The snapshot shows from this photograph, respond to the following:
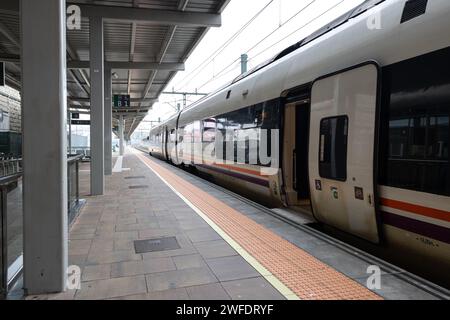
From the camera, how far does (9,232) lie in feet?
12.0

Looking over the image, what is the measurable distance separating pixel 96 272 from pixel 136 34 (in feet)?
35.8

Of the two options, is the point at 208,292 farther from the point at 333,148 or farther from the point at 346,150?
the point at 333,148

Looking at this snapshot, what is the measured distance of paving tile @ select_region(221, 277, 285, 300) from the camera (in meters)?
3.55

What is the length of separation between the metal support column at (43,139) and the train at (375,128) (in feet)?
10.6

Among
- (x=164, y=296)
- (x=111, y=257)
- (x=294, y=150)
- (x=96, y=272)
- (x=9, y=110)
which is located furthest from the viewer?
(x=9, y=110)

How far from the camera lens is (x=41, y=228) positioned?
3.51 meters

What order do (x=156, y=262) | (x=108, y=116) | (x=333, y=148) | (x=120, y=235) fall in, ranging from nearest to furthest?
(x=156, y=262) < (x=333, y=148) < (x=120, y=235) < (x=108, y=116)

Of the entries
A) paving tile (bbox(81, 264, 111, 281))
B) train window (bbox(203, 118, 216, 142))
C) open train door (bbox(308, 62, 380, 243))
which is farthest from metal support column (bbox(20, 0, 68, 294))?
train window (bbox(203, 118, 216, 142))

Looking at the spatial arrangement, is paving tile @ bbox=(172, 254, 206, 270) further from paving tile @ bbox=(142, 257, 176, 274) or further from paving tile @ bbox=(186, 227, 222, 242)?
paving tile @ bbox=(186, 227, 222, 242)

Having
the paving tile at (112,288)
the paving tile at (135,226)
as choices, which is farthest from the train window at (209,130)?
the paving tile at (112,288)

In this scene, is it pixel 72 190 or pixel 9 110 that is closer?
pixel 72 190

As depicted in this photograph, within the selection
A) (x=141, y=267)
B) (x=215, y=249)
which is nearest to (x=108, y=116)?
(x=215, y=249)

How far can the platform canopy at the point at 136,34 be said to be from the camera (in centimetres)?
1059
